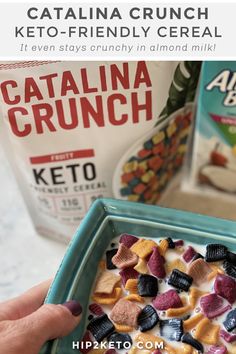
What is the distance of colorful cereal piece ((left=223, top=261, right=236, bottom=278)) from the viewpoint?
2.09 ft

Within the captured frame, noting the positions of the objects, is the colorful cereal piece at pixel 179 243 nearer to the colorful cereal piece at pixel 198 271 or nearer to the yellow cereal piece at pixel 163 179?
the colorful cereal piece at pixel 198 271

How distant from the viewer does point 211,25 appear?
0.65 metres

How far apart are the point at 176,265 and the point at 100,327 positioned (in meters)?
0.11

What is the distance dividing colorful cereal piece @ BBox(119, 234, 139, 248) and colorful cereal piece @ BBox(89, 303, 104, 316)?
80 millimetres

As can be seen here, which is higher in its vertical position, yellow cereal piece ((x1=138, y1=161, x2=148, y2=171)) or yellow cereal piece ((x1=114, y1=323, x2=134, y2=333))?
yellow cereal piece ((x1=138, y1=161, x2=148, y2=171))

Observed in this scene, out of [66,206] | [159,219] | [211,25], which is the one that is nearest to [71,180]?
[66,206]

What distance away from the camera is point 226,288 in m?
0.62

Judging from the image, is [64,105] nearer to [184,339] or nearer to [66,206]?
[66,206]

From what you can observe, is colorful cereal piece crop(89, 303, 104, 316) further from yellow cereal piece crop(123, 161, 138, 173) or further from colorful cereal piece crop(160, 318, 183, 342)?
yellow cereal piece crop(123, 161, 138, 173)

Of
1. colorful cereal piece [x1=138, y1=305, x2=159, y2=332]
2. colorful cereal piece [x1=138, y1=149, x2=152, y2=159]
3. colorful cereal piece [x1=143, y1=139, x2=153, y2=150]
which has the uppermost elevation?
colorful cereal piece [x1=143, y1=139, x2=153, y2=150]

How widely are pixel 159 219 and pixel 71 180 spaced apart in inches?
6.3

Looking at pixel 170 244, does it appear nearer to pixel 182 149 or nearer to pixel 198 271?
pixel 198 271

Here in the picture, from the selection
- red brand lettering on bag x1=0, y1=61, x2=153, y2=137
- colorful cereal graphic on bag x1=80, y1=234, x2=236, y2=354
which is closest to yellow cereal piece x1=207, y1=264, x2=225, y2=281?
colorful cereal graphic on bag x1=80, y1=234, x2=236, y2=354

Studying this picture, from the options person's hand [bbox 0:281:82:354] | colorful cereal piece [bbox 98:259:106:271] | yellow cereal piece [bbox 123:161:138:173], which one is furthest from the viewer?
yellow cereal piece [bbox 123:161:138:173]
